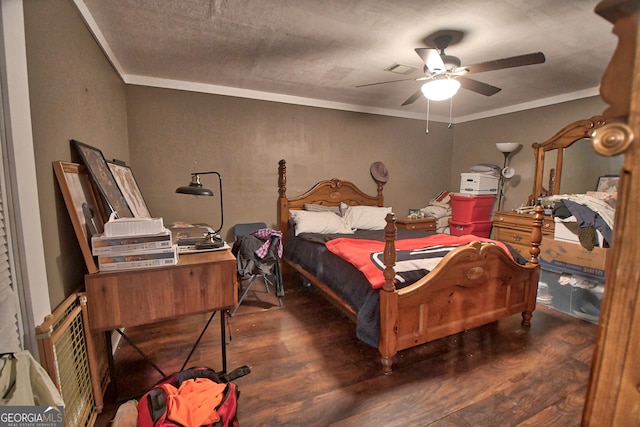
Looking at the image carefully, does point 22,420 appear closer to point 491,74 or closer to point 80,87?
point 80,87

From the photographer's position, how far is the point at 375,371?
1.93 meters

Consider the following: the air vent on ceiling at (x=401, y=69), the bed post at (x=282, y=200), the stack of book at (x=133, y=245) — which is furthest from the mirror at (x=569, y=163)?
the stack of book at (x=133, y=245)

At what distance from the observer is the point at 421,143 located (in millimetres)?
4688

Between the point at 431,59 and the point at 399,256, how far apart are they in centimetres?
142

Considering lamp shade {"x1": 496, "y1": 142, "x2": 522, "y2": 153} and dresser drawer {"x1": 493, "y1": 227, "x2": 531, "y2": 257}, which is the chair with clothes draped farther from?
lamp shade {"x1": 496, "y1": 142, "x2": 522, "y2": 153}

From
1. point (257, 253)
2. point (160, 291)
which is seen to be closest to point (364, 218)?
point (257, 253)

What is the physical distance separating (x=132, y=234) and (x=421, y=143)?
4.31 meters

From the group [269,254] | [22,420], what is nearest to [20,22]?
[22,420]

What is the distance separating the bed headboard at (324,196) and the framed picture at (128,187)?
155cm

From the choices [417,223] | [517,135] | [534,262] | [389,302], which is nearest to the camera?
[389,302]

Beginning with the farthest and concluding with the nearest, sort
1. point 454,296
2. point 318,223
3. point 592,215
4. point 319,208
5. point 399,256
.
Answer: point 319,208 < point 318,223 < point 399,256 < point 454,296 < point 592,215

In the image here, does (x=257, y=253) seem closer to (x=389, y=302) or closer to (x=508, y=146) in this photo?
(x=389, y=302)

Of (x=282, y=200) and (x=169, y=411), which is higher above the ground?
(x=282, y=200)

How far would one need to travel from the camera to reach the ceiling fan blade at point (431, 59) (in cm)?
185
